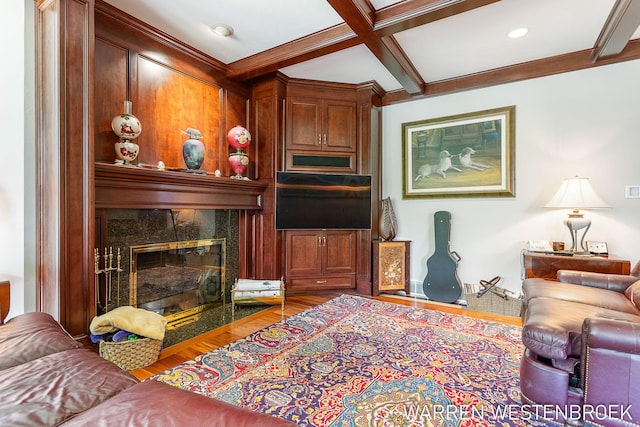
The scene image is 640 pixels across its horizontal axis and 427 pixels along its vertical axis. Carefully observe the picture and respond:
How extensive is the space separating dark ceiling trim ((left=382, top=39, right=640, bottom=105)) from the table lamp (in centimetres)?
118

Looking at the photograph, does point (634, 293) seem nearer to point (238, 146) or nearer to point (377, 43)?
point (377, 43)

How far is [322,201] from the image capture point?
12.2 feet

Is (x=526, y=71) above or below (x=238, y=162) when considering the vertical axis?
above

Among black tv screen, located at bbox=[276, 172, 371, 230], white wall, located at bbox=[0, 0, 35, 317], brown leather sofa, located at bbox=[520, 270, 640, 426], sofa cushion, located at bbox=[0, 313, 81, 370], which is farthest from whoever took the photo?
black tv screen, located at bbox=[276, 172, 371, 230]

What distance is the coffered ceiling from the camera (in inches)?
89.7

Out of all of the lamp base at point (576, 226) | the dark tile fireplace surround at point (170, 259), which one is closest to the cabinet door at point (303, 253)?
the dark tile fireplace surround at point (170, 259)

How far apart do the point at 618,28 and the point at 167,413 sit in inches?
151

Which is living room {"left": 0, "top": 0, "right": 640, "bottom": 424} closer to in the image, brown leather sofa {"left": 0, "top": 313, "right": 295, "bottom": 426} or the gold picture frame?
the gold picture frame

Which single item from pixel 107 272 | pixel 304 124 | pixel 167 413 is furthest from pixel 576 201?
pixel 107 272

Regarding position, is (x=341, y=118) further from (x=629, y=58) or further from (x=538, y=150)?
(x=629, y=58)

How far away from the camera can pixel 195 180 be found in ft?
9.02

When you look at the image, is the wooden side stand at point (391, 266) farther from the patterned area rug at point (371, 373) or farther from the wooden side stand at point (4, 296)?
the wooden side stand at point (4, 296)

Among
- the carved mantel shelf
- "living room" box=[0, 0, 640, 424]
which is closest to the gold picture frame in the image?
"living room" box=[0, 0, 640, 424]

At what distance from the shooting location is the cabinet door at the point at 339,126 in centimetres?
379
